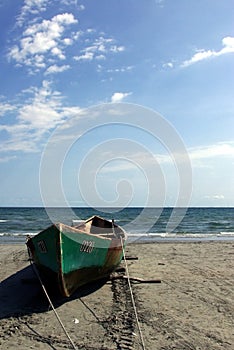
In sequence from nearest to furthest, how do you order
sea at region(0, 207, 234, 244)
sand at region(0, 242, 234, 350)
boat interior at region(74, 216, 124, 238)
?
sand at region(0, 242, 234, 350)
boat interior at region(74, 216, 124, 238)
sea at region(0, 207, 234, 244)

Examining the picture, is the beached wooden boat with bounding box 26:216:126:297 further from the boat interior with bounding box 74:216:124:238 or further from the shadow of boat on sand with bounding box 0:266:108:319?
the boat interior with bounding box 74:216:124:238

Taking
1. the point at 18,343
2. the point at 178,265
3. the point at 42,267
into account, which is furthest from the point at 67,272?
the point at 178,265

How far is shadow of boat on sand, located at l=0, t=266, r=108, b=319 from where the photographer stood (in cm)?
645

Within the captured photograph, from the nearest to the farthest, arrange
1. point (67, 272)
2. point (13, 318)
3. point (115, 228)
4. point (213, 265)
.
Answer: point (13, 318), point (67, 272), point (213, 265), point (115, 228)

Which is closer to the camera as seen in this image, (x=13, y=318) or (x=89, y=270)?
(x=13, y=318)

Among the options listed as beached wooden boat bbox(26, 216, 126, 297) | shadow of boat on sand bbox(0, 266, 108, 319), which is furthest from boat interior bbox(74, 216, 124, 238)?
beached wooden boat bbox(26, 216, 126, 297)

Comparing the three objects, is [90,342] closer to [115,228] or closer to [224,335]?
[224,335]

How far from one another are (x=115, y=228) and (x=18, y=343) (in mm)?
6870

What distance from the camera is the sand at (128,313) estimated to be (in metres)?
5.05

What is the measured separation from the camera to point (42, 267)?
6.96 metres

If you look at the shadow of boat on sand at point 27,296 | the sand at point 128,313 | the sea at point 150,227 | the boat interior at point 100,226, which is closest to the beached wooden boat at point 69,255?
the shadow of boat on sand at point 27,296

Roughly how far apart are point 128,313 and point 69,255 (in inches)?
53.7

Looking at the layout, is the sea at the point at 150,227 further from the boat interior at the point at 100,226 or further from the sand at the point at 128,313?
the sand at the point at 128,313

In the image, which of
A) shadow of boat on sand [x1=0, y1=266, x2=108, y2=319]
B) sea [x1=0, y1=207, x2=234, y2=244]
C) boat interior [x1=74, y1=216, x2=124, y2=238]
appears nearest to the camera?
shadow of boat on sand [x1=0, y1=266, x2=108, y2=319]
